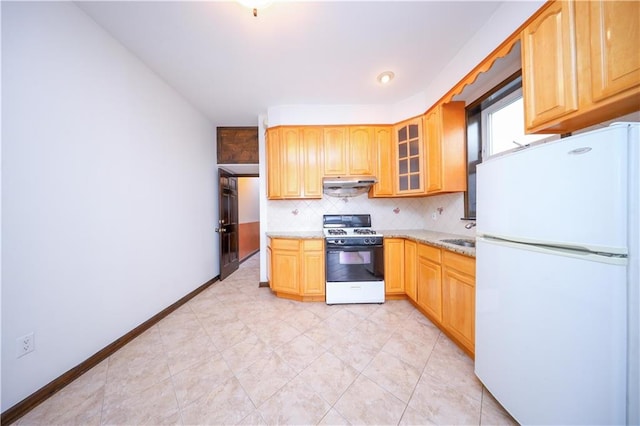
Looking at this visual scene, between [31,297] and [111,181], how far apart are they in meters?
0.92

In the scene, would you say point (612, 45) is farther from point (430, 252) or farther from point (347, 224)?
point (347, 224)

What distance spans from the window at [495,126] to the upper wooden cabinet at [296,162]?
1.82m

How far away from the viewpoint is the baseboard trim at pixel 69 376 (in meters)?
1.17

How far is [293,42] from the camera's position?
5.91 feet

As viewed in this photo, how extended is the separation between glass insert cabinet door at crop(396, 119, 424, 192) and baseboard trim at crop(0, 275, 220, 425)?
330 centimetres

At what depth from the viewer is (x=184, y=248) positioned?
105 inches

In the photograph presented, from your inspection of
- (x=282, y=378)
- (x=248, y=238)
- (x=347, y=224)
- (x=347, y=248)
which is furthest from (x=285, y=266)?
(x=248, y=238)

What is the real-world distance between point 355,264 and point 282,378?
1437 millimetres

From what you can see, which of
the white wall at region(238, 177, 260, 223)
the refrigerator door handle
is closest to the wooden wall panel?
the white wall at region(238, 177, 260, 223)

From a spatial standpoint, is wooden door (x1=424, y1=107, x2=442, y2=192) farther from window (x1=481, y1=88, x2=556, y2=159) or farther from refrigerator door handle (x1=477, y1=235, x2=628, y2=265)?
refrigerator door handle (x1=477, y1=235, x2=628, y2=265)

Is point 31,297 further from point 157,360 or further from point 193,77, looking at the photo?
point 193,77

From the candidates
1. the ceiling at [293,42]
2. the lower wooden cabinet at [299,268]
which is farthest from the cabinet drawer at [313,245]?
the ceiling at [293,42]

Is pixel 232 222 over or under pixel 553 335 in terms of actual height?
over

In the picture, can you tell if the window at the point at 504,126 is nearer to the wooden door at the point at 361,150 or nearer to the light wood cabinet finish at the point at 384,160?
the light wood cabinet finish at the point at 384,160
